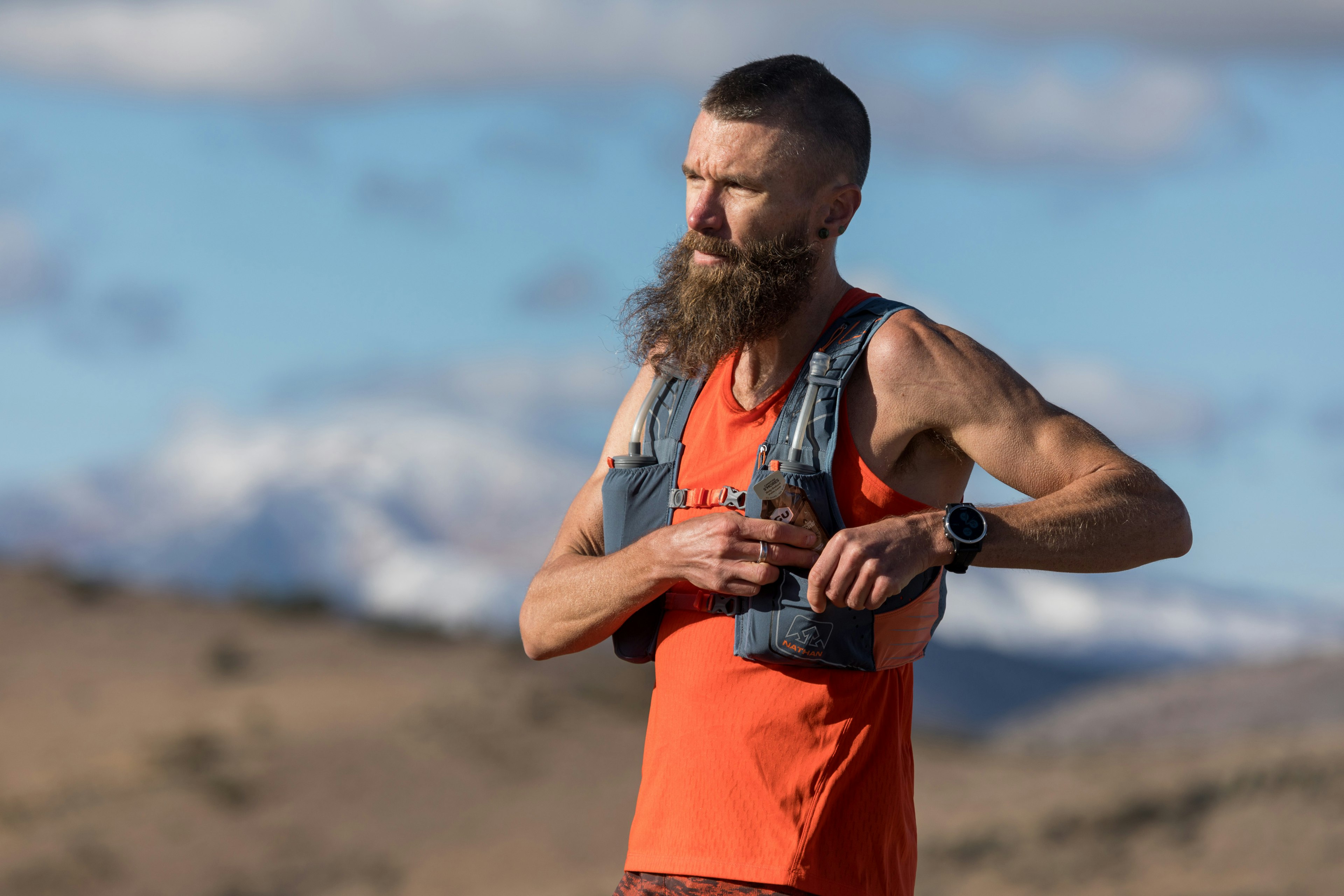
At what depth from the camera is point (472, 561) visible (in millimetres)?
98562

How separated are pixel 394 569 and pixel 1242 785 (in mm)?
90087

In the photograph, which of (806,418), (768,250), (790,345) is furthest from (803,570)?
(768,250)

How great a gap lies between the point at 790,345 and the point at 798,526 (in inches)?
19.1

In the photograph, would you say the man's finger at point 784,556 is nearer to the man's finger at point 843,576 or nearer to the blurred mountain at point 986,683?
the man's finger at point 843,576

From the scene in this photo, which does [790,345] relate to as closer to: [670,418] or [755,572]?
[670,418]

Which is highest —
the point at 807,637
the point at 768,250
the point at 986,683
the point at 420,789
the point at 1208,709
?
the point at 986,683

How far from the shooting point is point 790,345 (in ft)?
9.25

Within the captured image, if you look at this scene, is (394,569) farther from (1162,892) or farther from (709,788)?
(709,788)

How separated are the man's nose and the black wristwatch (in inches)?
29.2

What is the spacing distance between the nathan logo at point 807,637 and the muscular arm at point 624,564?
0.31ft

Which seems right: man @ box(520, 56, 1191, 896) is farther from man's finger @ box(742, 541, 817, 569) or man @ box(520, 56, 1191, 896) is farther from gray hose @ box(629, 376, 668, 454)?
gray hose @ box(629, 376, 668, 454)

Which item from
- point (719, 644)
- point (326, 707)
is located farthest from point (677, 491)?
point (326, 707)

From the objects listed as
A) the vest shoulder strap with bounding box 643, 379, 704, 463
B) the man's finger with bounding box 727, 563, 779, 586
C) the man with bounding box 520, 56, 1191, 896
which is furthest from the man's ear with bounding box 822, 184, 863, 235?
the man's finger with bounding box 727, 563, 779, 586

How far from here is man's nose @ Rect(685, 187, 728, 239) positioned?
8.97 ft
